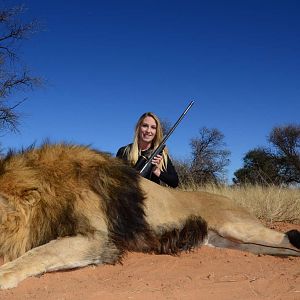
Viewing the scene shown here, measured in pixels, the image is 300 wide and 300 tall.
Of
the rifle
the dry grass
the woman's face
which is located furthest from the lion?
the dry grass

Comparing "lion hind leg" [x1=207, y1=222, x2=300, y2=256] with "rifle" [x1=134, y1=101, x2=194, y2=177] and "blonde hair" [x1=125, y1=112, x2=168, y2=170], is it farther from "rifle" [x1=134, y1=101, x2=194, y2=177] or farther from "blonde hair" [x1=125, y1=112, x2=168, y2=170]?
"blonde hair" [x1=125, y1=112, x2=168, y2=170]

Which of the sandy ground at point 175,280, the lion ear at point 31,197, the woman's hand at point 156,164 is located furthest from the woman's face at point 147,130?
the lion ear at point 31,197

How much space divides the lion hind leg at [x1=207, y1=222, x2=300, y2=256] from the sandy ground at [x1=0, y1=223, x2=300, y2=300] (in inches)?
6.0

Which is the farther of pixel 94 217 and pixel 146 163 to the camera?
pixel 146 163

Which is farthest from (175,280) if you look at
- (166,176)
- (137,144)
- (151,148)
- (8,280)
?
(151,148)

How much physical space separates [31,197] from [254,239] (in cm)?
212

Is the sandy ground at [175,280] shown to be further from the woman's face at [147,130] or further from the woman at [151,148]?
the woman's face at [147,130]

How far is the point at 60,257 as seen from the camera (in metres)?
3.59

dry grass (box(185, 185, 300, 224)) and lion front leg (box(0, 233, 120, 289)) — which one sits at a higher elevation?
dry grass (box(185, 185, 300, 224))

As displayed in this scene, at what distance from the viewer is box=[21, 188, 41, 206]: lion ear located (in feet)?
12.6

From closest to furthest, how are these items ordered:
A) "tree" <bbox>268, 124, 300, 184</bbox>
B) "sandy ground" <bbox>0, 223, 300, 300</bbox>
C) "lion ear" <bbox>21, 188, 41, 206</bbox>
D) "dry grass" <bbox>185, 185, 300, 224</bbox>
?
"sandy ground" <bbox>0, 223, 300, 300</bbox> → "lion ear" <bbox>21, 188, 41, 206</bbox> → "dry grass" <bbox>185, 185, 300, 224</bbox> → "tree" <bbox>268, 124, 300, 184</bbox>

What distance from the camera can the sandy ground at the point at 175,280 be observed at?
9.80 feet

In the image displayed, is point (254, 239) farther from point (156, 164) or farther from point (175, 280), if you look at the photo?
point (156, 164)

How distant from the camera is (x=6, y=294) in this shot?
121 inches
